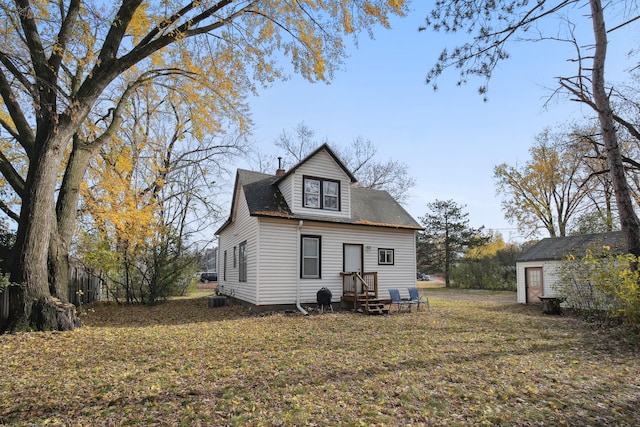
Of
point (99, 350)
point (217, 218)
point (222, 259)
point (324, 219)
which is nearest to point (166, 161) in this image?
point (217, 218)

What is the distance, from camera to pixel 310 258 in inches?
508

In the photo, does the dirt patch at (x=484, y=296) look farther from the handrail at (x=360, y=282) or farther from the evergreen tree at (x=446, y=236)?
the evergreen tree at (x=446, y=236)

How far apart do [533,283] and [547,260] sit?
146 centimetres

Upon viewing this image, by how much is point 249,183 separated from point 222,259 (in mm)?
6646

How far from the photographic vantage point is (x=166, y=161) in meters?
19.5

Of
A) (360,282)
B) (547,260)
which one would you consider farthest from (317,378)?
(547,260)

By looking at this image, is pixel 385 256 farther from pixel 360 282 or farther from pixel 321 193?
pixel 321 193

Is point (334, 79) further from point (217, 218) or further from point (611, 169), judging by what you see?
point (217, 218)

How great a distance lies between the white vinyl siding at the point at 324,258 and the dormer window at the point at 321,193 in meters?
0.85

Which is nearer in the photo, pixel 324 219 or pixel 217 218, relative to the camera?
pixel 324 219

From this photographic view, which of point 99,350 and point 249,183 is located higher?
point 249,183

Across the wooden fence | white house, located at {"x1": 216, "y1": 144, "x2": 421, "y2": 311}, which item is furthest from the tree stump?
white house, located at {"x1": 216, "y1": 144, "x2": 421, "y2": 311}

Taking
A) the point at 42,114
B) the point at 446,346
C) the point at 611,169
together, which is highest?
the point at 42,114

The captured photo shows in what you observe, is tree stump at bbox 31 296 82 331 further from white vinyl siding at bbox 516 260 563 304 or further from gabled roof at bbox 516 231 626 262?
white vinyl siding at bbox 516 260 563 304
